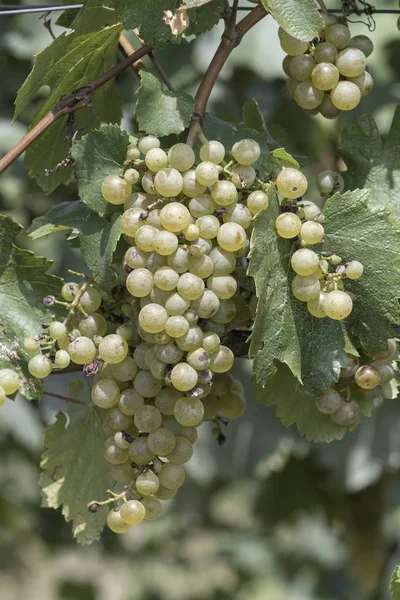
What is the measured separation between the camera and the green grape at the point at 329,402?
978 mm

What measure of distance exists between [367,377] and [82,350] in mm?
311

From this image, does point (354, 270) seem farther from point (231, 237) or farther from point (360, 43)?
point (360, 43)

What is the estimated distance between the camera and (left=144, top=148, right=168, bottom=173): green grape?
86cm

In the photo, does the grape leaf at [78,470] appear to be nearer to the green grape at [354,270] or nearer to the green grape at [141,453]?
the green grape at [141,453]

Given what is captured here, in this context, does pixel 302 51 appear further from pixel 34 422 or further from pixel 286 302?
pixel 34 422

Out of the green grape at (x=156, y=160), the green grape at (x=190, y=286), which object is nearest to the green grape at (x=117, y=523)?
the green grape at (x=190, y=286)

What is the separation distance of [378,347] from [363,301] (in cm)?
5

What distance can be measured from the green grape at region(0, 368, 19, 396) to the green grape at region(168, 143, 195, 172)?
0.80 ft

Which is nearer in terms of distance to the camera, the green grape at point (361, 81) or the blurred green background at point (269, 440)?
the green grape at point (361, 81)

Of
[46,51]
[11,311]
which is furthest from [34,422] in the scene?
[46,51]

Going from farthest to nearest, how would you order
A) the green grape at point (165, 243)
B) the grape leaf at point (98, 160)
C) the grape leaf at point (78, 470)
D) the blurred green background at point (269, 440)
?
the blurred green background at point (269, 440), the grape leaf at point (78, 470), the grape leaf at point (98, 160), the green grape at point (165, 243)

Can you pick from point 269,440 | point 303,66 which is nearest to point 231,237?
point 303,66

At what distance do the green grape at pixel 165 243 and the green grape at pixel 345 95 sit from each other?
0.26 m

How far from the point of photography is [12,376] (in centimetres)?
93
